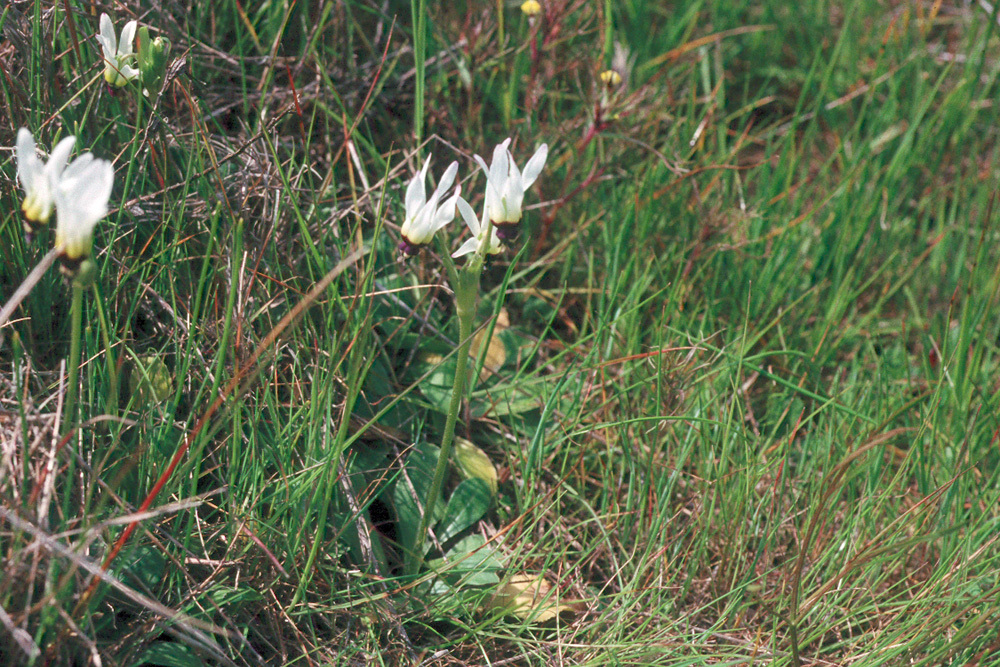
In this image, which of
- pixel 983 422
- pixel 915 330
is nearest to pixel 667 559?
pixel 983 422

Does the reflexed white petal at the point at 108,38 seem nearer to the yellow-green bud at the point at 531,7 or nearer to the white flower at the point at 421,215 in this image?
the white flower at the point at 421,215

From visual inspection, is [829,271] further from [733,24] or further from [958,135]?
[733,24]

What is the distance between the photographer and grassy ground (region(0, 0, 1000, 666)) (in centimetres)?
130

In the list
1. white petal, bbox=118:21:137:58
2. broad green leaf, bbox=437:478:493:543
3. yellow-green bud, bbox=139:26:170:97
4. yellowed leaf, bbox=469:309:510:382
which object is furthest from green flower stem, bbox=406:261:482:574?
white petal, bbox=118:21:137:58

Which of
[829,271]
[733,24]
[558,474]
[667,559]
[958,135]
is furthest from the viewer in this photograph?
[733,24]

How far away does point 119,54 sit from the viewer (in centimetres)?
145

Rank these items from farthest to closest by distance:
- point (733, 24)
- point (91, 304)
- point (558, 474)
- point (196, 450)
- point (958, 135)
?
point (733, 24), point (958, 135), point (558, 474), point (91, 304), point (196, 450)

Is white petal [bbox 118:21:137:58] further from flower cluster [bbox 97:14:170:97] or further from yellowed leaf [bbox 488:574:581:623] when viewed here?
yellowed leaf [bbox 488:574:581:623]

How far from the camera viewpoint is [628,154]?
2268 mm

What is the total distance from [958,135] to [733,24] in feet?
2.55

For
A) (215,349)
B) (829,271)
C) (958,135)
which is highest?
(215,349)

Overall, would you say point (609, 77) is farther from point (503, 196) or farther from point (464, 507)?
point (464, 507)

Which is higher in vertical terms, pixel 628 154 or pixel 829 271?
pixel 628 154

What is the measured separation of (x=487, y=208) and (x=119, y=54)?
78cm
